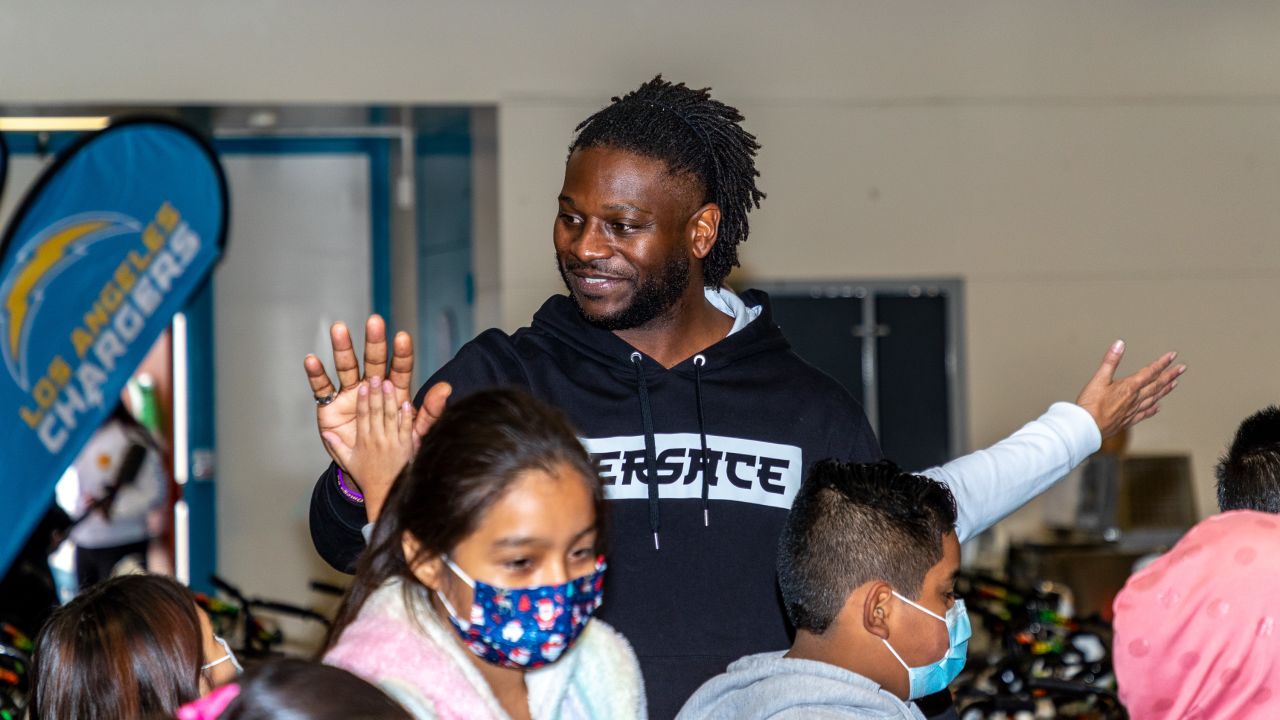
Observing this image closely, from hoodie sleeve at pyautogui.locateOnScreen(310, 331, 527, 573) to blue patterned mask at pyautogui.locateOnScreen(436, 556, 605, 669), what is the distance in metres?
0.26

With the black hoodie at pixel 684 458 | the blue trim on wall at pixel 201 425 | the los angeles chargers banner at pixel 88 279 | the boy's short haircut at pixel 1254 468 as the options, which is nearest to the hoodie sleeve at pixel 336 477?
the black hoodie at pixel 684 458

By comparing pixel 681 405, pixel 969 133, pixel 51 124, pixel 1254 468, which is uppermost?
pixel 51 124

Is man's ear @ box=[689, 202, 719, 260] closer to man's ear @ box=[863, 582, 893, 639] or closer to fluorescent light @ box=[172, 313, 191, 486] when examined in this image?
man's ear @ box=[863, 582, 893, 639]

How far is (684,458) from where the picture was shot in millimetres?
2135

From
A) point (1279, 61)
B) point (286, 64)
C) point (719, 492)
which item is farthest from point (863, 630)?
point (1279, 61)

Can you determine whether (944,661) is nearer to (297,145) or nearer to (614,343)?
(614,343)

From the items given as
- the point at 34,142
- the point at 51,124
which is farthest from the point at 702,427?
the point at 34,142

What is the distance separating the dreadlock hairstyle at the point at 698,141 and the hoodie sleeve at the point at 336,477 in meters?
0.33

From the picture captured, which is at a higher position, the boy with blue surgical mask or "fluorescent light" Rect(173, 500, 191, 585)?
the boy with blue surgical mask

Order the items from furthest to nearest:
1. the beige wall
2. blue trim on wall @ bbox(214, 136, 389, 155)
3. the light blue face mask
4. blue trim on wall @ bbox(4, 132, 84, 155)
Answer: blue trim on wall @ bbox(214, 136, 389, 155), blue trim on wall @ bbox(4, 132, 84, 155), the beige wall, the light blue face mask

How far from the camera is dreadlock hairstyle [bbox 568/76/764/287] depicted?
219 centimetres

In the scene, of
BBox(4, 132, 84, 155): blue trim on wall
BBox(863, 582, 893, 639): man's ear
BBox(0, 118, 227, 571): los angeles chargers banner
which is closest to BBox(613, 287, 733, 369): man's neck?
BBox(863, 582, 893, 639): man's ear

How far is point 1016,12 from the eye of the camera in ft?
21.0

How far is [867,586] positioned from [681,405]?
0.41 meters
